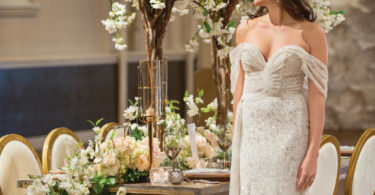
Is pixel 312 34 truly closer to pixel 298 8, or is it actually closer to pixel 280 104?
pixel 298 8

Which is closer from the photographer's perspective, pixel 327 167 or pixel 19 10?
pixel 327 167

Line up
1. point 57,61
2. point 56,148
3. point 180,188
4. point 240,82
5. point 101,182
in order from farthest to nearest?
point 57,61
point 56,148
point 101,182
point 180,188
point 240,82

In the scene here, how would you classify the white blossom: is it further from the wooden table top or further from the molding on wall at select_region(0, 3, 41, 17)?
the molding on wall at select_region(0, 3, 41, 17)

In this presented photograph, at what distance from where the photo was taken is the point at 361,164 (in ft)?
13.4

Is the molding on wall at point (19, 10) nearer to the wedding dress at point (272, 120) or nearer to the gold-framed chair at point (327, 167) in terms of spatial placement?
the gold-framed chair at point (327, 167)

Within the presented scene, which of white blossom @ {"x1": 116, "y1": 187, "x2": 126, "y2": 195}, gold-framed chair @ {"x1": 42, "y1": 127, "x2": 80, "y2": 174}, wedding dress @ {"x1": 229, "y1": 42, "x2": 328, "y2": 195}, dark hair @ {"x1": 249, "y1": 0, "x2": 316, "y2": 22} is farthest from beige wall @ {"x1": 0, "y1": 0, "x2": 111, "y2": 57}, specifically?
dark hair @ {"x1": 249, "y1": 0, "x2": 316, "y2": 22}

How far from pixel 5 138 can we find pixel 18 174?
0.20 meters

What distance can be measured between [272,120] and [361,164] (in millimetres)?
1344

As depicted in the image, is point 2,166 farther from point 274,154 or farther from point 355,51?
point 355,51

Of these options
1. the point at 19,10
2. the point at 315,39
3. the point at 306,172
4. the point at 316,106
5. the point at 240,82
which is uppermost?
the point at 19,10

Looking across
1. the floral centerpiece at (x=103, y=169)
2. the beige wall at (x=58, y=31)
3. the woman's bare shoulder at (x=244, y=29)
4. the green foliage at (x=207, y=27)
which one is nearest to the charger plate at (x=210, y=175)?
the floral centerpiece at (x=103, y=169)

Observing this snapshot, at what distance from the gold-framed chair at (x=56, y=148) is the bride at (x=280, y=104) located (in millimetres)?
1514

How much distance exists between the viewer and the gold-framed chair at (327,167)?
3.83 meters

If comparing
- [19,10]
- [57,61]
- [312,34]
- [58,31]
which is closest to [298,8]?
[312,34]
